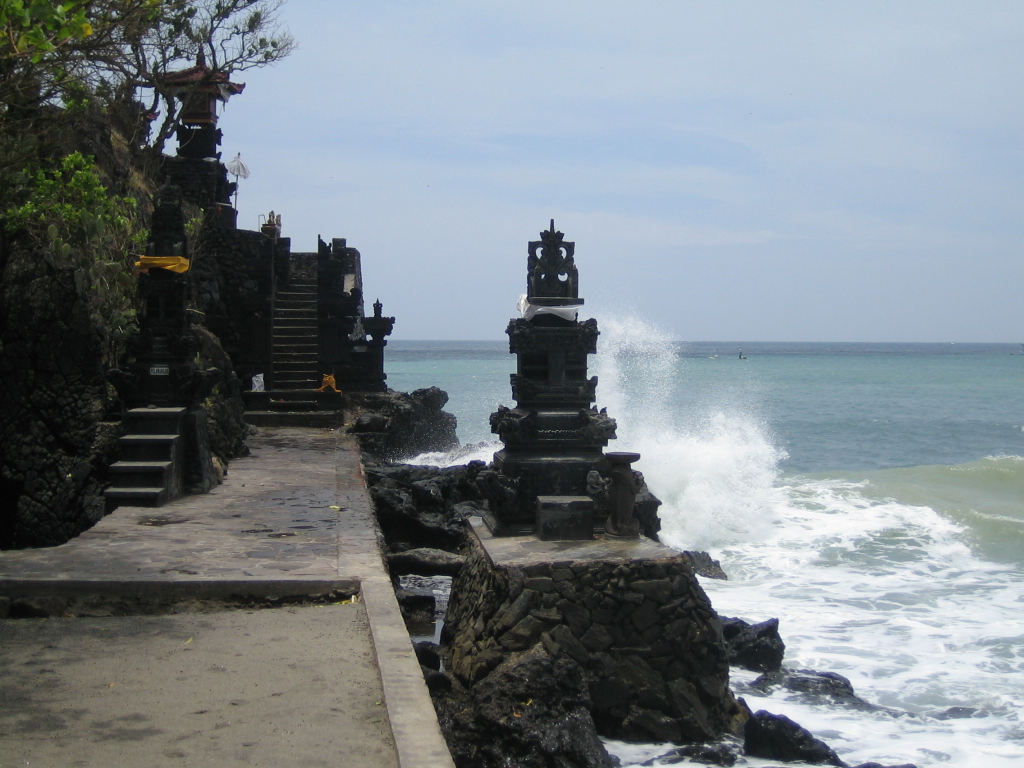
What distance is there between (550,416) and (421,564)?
321 cm

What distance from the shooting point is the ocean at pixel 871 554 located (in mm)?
9078

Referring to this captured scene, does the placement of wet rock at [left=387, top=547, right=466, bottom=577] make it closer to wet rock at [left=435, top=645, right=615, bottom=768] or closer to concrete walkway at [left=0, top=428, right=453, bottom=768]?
concrete walkway at [left=0, top=428, right=453, bottom=768]

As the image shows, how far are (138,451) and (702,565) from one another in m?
8.05

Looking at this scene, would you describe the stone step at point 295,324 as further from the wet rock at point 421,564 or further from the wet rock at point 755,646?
the wet rock at point 755,646

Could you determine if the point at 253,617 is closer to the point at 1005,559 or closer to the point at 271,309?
the point at 1005,559

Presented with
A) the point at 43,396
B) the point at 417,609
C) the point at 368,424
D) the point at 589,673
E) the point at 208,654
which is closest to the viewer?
the point at 208,654

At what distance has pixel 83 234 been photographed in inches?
524

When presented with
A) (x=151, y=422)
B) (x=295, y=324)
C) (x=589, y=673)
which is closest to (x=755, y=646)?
(x=589, y=673)

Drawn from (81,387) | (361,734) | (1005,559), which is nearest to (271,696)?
(361,734)

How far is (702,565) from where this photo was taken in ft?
48.0

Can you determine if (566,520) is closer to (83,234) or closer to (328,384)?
(83,234)

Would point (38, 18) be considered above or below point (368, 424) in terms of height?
above

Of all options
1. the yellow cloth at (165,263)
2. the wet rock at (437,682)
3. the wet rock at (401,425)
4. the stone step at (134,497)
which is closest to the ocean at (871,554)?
the wet rock at (401,425)

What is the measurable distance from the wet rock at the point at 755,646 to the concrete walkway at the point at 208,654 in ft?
12.6
